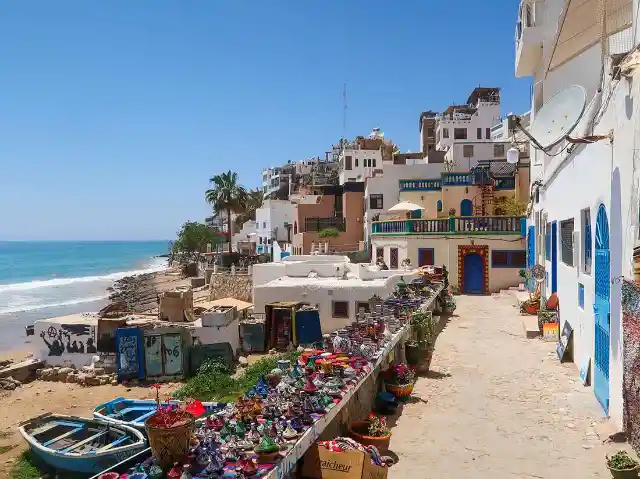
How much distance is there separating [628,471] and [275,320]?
15.9 m

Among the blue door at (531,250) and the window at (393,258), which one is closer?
the blue door at (531,250)

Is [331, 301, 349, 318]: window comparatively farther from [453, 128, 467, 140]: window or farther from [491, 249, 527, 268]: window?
[453, 128, 467, 140]: window

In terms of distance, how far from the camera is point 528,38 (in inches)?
835

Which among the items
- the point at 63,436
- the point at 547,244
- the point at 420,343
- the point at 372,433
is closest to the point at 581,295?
the point at 420,343

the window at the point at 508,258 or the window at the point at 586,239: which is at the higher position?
the window at the point at 586,239

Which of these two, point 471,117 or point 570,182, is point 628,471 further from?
point 471,117

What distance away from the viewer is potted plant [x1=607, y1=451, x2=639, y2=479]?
661cm

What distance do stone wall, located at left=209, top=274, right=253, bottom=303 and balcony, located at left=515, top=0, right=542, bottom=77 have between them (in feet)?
87.9

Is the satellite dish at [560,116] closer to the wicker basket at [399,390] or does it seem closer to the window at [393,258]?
the wicker basket at [399,390]

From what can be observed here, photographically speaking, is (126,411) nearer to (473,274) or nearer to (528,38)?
(473,274)

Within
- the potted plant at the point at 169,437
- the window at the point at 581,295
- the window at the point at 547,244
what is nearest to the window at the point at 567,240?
the window at the point at 581,295

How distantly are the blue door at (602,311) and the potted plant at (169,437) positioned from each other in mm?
7648

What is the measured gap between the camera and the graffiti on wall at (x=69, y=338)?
1911 centimetres

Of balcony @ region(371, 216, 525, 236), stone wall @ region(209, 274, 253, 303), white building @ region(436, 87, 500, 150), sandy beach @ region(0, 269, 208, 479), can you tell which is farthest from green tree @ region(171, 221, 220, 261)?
sandy beach @ region(0, 269, 208, 479)
